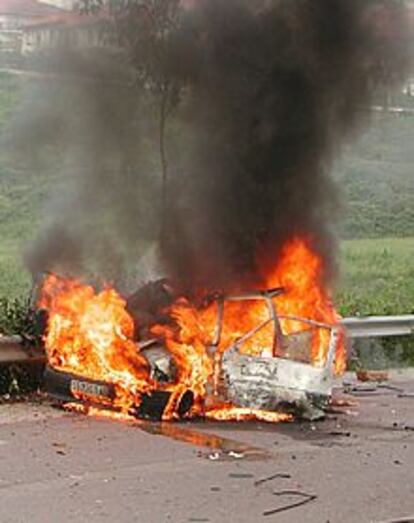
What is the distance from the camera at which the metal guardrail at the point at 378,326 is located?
16.3 metres

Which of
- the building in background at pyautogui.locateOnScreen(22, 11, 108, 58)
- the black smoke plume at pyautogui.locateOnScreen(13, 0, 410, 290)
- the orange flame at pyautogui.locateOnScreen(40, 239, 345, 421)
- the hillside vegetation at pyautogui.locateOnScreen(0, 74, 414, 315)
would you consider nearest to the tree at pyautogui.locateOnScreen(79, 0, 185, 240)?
the black smoke plume at pyautogui.locateOnScreen(13, 0, 410, 290)

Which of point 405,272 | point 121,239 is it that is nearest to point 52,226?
point 121,239

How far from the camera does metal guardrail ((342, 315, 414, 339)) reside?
16.3m

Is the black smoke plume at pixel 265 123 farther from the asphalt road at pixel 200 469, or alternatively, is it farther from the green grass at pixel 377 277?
the asphalt road at pixel 200 469

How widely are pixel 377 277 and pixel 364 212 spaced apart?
31.7ft

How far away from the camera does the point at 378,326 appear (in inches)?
656

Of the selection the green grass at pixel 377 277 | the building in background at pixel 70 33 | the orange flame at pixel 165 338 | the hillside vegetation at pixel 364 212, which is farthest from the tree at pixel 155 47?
the green grass at pixel 377 277

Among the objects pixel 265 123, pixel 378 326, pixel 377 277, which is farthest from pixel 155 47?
pixel 377 277

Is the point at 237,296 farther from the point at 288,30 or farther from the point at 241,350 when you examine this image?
the point at 288,30

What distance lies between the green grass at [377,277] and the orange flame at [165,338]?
3596 mm

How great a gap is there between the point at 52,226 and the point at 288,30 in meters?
4.02

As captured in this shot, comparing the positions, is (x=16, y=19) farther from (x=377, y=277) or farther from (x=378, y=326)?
(x=377, y=277)

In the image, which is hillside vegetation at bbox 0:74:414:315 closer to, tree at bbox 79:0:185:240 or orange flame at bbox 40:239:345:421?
tree at bbox 79:0:185:240

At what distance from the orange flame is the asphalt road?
525mm
